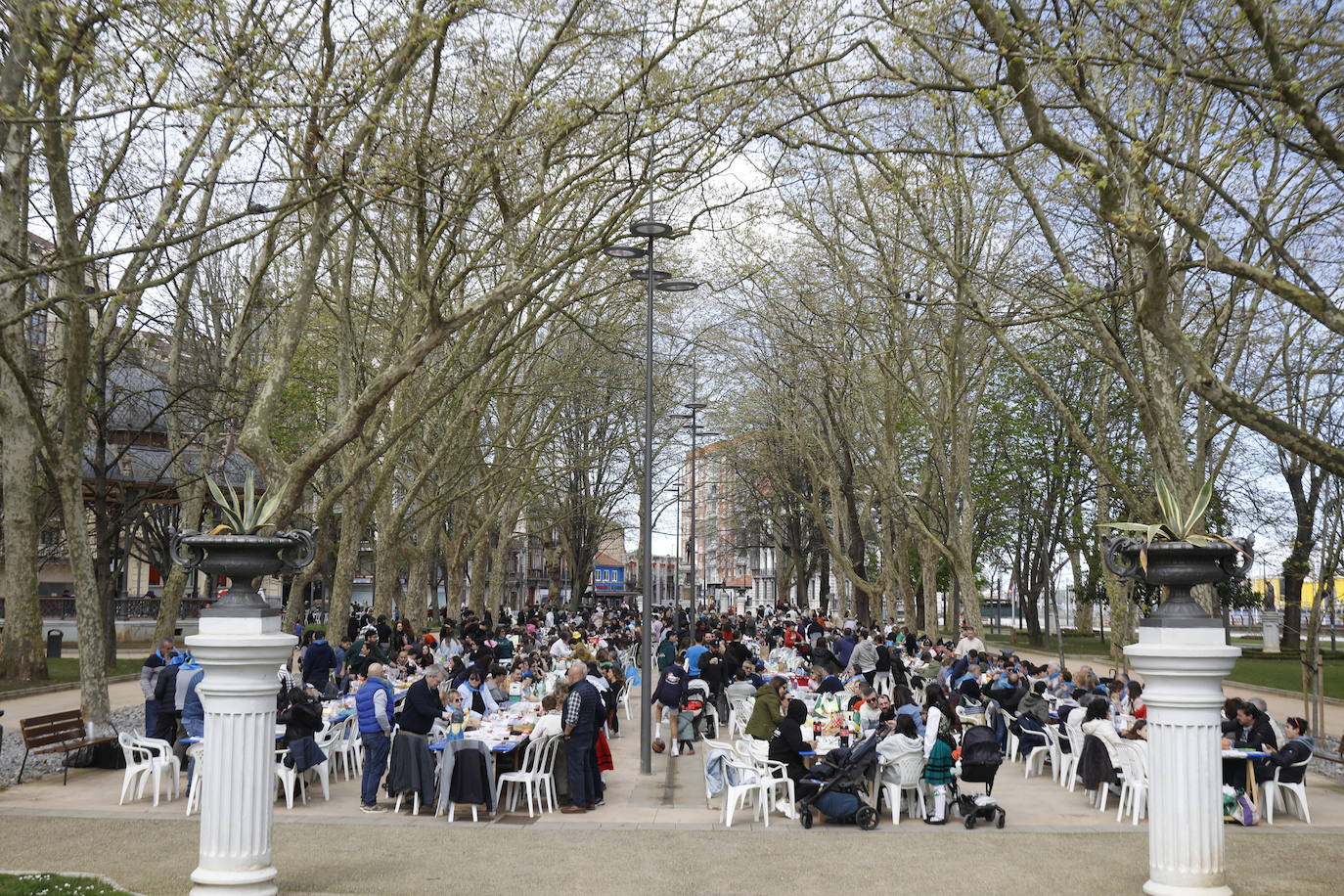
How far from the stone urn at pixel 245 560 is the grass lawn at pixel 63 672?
16928 millimetres

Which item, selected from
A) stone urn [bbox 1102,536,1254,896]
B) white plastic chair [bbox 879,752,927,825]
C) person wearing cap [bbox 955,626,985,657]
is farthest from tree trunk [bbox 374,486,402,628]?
stone urn [bbox 1102,536,1254,896]

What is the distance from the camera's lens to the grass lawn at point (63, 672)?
22.5 metres

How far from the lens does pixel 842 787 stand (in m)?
11.8

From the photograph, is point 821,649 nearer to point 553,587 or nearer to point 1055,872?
point 1055,872

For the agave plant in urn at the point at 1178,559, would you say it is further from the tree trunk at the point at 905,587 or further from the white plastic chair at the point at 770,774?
the tree trunk at the point at 905,587

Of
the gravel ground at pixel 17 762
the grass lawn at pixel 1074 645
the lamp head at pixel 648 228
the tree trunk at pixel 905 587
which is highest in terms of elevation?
the lamp head at pixel 648 228

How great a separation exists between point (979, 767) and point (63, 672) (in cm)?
2301

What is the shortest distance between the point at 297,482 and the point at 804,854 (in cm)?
752

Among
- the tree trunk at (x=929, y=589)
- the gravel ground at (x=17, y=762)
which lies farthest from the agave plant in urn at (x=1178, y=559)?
the tree trunk at (x=929, y=589)

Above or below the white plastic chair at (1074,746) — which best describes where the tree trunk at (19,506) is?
above

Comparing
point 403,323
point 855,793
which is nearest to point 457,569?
point 403,323

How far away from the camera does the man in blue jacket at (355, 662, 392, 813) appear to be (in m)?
12.6

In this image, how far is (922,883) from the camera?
30.6ft

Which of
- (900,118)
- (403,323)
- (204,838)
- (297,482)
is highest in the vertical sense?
(900,118)
